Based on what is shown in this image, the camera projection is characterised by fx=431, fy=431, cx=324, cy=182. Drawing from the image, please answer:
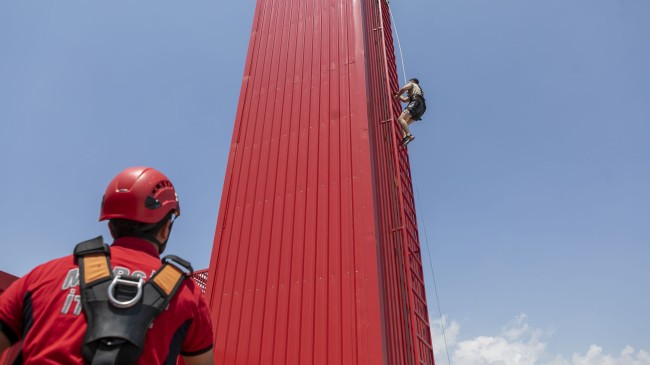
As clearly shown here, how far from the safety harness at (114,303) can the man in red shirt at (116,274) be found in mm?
46

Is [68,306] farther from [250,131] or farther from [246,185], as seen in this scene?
[250,131]

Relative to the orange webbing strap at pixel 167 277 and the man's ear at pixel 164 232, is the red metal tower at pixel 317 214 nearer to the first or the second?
the man's ear at pixel 164 232

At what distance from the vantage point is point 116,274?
1.65 metres

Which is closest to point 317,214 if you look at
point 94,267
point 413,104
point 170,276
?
point 413,104

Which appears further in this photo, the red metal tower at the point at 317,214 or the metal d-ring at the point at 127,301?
the red metal tower at the point at 317,214

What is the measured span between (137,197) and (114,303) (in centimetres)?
63

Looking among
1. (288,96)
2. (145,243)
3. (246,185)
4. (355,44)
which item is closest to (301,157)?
(246,185)

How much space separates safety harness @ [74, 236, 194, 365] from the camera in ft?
4.76

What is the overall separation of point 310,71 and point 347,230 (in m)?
4.02

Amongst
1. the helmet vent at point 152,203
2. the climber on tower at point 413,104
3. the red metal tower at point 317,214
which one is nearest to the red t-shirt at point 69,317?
the helmet vent at point 152,203

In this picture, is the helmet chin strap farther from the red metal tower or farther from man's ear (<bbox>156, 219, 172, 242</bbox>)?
the red metal tower

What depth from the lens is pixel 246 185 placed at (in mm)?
8055

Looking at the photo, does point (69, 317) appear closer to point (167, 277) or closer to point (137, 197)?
point (167, 277)

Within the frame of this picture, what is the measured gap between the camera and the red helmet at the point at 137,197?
198 centimetres
